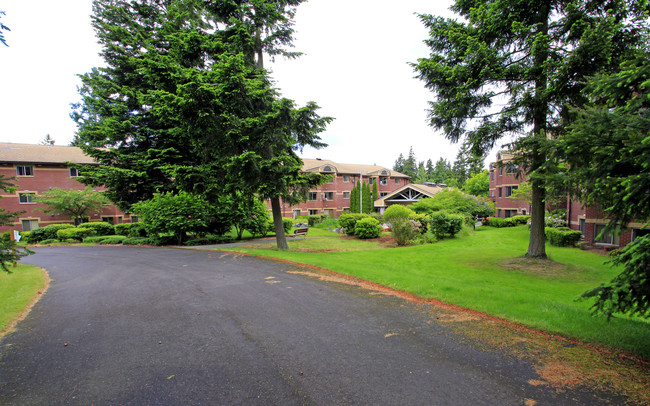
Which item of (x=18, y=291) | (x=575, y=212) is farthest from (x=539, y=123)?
(x=18, y=291)

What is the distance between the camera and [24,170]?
30344mm

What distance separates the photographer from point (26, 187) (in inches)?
1191

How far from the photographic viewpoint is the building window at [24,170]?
99.2 feet

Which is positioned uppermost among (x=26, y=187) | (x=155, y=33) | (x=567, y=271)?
(x=155, y=33)

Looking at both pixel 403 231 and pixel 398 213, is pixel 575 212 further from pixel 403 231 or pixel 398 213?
pixel 403 231

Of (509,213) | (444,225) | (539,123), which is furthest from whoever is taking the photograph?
(509,213)

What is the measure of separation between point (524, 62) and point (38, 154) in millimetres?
44701

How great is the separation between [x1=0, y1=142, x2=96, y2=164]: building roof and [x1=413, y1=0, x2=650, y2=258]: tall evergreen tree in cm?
3474

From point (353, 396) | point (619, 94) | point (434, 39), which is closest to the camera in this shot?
point (353, 396)

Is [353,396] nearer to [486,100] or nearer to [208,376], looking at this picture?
[208,376]

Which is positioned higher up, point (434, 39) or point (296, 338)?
point (434, 39)

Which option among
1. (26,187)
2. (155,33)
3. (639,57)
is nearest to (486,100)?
(639,57)

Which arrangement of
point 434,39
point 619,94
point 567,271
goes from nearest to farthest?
point 619,94
point 567,271
point 434,39

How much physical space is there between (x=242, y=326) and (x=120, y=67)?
23.6 meters
